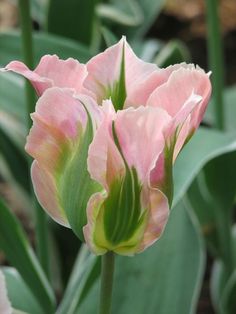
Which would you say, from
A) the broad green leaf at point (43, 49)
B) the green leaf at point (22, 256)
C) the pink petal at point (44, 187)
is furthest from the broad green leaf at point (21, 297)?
the pink petal at point (44, 187)

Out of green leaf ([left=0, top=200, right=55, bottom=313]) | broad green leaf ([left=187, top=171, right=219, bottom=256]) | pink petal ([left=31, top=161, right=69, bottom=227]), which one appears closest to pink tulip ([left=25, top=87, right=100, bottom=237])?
pink petal ([left=31, top=161, right=69, bottom=227])

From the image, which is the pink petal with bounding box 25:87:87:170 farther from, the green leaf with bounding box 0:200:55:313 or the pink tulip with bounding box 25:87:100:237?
the green leaf with bounding box 0:200:55:313

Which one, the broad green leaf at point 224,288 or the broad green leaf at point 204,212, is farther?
the broad green leaf at point 204,212

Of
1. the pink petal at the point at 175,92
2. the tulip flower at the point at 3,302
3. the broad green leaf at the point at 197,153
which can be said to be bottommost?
the broad green leaf at the point at 197,153

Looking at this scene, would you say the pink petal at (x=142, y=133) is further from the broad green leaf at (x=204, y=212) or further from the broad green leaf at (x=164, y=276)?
the broad green leaf at (x=204, y=212)

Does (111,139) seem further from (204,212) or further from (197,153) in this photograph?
(204,212)
